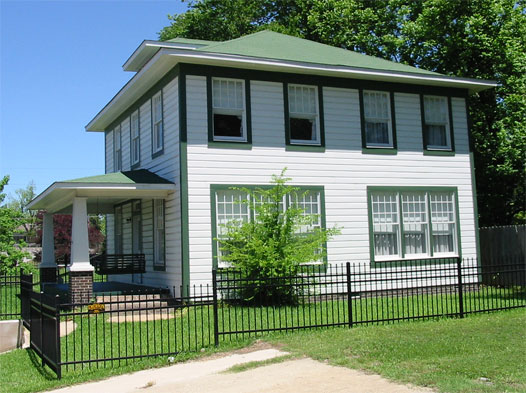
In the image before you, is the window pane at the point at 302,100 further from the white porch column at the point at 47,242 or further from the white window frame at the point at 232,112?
the white porch column at the point at 47,242

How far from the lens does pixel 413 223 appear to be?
19.4 metres

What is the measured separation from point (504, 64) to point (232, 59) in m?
12.4

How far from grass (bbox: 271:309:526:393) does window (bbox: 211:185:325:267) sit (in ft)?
18.3

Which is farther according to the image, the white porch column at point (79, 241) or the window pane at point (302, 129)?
the window pane at point (302, 129)

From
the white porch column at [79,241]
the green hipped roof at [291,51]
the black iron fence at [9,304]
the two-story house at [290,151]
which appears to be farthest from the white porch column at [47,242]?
the green hipped roof at [291,51]

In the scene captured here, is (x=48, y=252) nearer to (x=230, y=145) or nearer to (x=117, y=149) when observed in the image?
(x=117, y=149)

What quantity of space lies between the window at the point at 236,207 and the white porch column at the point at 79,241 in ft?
11.2

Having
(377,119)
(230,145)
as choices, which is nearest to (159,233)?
(230,145)

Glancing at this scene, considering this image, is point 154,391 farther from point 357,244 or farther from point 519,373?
point 357,244

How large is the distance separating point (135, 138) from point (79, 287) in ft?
22.6

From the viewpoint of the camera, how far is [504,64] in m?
23.6

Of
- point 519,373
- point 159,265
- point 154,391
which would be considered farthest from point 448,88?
point 154,391

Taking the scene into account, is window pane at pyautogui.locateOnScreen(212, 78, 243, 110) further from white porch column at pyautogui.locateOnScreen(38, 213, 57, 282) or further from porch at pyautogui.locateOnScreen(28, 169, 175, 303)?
white porch column at pyautogui.locateOnScreen(38, 213, 57, 282)

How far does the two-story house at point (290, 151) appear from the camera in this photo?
54.1 ft
